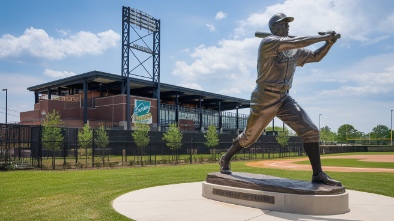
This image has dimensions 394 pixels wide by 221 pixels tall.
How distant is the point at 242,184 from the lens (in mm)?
7574

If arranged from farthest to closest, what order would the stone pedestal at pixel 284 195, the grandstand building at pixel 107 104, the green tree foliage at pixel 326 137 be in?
the green tree foliage at pixel 326 137 → the grandstand building at pixel 107 104 → the stone pedestal at pixel 284 195

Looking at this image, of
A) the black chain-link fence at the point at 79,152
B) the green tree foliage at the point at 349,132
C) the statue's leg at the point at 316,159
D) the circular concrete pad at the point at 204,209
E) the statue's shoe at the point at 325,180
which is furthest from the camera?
the green tree foliage at the point at 349,132

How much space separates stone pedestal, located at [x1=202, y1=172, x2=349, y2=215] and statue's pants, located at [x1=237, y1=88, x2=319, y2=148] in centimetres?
98

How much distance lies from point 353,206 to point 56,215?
583cm

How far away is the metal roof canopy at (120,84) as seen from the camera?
2013 inches

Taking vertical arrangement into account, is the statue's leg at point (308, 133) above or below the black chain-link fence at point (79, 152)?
above

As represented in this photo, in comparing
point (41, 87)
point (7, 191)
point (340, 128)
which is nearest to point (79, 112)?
point (41, 87)

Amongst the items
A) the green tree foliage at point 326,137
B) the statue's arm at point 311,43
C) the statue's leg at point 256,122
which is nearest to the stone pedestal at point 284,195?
the statue's leg at point 256,122

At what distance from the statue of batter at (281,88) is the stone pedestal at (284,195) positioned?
0.42 meters

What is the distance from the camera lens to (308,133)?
709 cm

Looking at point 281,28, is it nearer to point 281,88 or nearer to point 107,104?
point 281,88

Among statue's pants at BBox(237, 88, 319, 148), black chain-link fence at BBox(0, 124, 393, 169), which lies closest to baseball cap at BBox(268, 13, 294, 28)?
statue's pants at BBox(237, 88, 319, 148)

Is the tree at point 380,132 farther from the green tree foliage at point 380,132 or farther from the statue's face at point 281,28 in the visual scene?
the statue's face at point 281,28

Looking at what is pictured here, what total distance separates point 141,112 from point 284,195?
1861 inches
